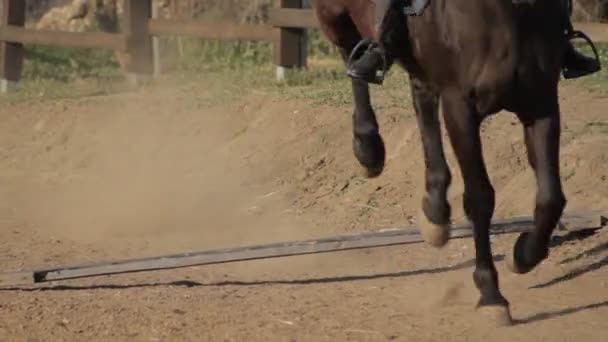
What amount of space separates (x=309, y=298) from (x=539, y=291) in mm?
1286

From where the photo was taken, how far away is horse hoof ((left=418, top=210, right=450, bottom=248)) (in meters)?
7.51

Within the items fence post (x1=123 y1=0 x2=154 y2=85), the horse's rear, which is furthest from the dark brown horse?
fence post (x1=123 y1=0 x2=154 y2=85)

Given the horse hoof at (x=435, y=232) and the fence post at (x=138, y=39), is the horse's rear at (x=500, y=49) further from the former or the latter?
the fence post at (x=138, y=39)

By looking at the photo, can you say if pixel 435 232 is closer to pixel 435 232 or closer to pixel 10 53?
pixel 435 232

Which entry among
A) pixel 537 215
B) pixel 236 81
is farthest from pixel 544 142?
pixel 236 81

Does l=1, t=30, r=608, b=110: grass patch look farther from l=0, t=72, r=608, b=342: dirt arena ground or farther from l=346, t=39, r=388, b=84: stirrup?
l=346, t=39, r=388, b=84: stirrup

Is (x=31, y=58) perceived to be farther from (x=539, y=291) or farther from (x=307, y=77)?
(x=539, y=291)

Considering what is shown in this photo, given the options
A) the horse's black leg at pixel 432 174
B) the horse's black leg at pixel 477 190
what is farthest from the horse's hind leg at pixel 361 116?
the horse's black leg at pixel 477 190

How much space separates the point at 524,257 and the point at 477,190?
41cm

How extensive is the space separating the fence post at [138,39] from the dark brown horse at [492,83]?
31.2 ft

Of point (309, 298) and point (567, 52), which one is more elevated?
point (567, 52)

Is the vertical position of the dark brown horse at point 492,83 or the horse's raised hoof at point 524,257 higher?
the dark brown horse at point 492,83

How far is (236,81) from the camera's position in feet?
50.9

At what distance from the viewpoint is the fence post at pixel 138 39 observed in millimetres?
16312
